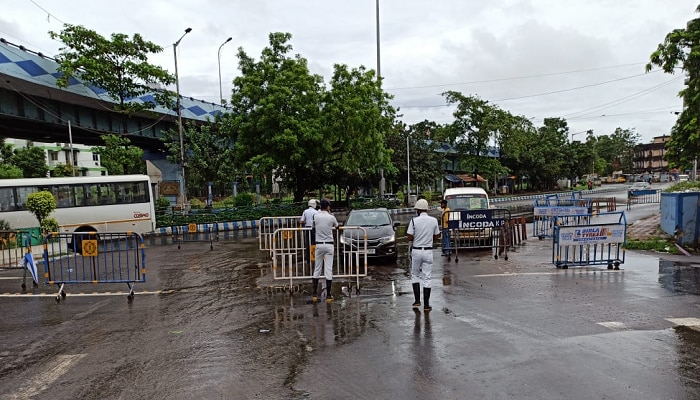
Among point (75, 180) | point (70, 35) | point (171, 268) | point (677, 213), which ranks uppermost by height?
point (70, 35)

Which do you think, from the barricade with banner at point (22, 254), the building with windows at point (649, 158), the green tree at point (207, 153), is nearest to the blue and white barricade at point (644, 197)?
the green tree at point (207, 153)

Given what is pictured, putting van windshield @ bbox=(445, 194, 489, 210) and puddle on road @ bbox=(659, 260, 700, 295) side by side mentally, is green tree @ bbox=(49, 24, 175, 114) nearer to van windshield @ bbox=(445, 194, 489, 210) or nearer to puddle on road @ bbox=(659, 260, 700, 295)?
van windshield @ bbox=(445, 194, 489, 210)

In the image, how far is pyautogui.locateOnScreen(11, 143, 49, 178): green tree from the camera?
164 ft

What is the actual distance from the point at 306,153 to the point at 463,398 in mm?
24528

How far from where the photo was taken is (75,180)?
65.5 ft

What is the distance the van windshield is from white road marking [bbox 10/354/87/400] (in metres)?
12.9

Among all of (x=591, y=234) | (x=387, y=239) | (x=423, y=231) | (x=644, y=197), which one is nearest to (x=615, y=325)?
(x=423, y=231)

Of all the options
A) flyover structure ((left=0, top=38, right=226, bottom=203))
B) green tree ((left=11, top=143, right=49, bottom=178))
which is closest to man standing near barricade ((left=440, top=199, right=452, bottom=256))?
flyover structure ((left=0, top=38, right=226, bottom=203))

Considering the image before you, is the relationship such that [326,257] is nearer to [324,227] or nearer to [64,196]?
[324,227]

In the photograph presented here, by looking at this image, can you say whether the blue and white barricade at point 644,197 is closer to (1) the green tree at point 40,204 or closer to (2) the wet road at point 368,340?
(2) the wet road at point 368,340

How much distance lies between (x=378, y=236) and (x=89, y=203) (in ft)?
48.2

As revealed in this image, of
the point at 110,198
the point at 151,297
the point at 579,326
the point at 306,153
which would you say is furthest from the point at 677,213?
the point at 110,198

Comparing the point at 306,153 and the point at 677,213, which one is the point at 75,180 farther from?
the point at 677,213

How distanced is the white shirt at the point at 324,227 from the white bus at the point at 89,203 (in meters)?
15.4
